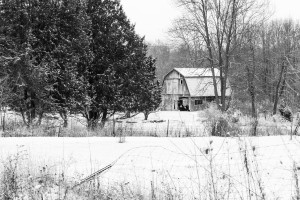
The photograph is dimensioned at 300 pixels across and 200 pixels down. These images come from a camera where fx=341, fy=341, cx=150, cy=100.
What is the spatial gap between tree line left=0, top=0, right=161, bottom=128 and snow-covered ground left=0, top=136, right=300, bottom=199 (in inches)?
339

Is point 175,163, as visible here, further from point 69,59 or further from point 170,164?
point 69,59

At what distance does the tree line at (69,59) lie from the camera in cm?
1753

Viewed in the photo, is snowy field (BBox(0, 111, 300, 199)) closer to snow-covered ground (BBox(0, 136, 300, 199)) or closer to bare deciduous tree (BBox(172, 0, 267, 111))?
snow-covered ground (BBox(0, 136, 300, 199))

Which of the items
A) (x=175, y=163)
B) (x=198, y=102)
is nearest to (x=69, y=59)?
(x=175, y=163)

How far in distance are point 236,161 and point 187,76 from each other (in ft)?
131

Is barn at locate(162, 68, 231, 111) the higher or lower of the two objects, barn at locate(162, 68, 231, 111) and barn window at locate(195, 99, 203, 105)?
the higher

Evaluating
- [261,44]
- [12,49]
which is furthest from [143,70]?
[261,44]

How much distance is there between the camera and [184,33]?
90.1ft

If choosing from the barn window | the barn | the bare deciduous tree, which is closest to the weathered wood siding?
the barn

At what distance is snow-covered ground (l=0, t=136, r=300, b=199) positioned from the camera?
5.06 metres

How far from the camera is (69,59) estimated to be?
18375 millimetres

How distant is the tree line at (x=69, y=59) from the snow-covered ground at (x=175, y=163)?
8598 mm

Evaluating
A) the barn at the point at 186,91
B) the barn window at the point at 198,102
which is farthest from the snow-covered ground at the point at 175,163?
the barn window at the point at 198,102

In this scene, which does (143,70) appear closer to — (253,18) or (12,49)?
(12,49)
